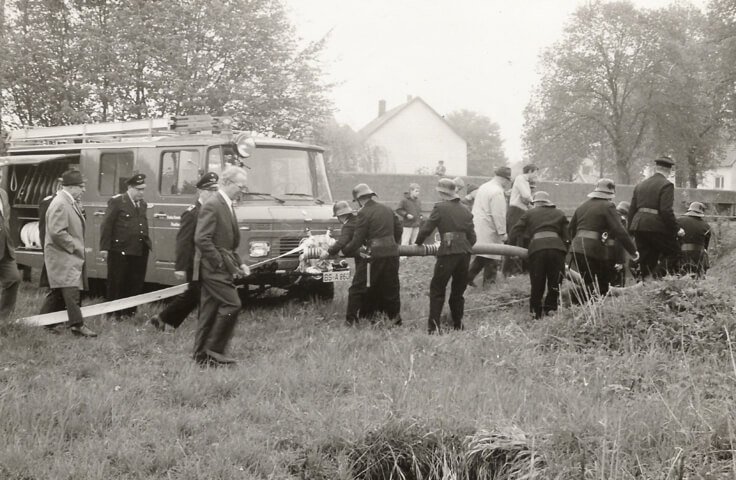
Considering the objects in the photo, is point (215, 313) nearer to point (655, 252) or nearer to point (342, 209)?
point (342, 209)

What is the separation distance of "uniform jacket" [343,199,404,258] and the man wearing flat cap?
8.77 feet

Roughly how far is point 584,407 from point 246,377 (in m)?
2.81

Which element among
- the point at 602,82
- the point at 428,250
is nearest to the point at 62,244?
the point at 428,250

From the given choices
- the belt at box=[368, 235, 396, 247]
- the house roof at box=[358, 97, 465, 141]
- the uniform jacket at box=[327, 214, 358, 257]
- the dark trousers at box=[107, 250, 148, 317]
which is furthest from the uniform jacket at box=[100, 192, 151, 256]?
the house roof at box=[358, 97, 465, 141]

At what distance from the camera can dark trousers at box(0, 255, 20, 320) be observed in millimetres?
8750

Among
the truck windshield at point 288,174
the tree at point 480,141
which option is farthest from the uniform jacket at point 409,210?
the tree at point 480,141

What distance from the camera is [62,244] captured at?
844 centimetres

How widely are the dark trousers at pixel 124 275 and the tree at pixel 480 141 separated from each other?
67.6 m

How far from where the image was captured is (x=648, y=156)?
47.6 metres

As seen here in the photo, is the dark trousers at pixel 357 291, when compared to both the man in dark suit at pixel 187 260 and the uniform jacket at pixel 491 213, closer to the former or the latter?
the man in dark suit at pixel 187 260

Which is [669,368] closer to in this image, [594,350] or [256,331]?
[594,350]

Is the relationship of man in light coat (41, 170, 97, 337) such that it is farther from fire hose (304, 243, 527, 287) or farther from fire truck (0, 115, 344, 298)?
fire hose (304, 243, 527, 287)

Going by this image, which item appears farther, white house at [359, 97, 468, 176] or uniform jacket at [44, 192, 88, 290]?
white house at [359, 97, 468, 176]

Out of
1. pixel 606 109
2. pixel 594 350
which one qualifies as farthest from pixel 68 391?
pixel 606 109
